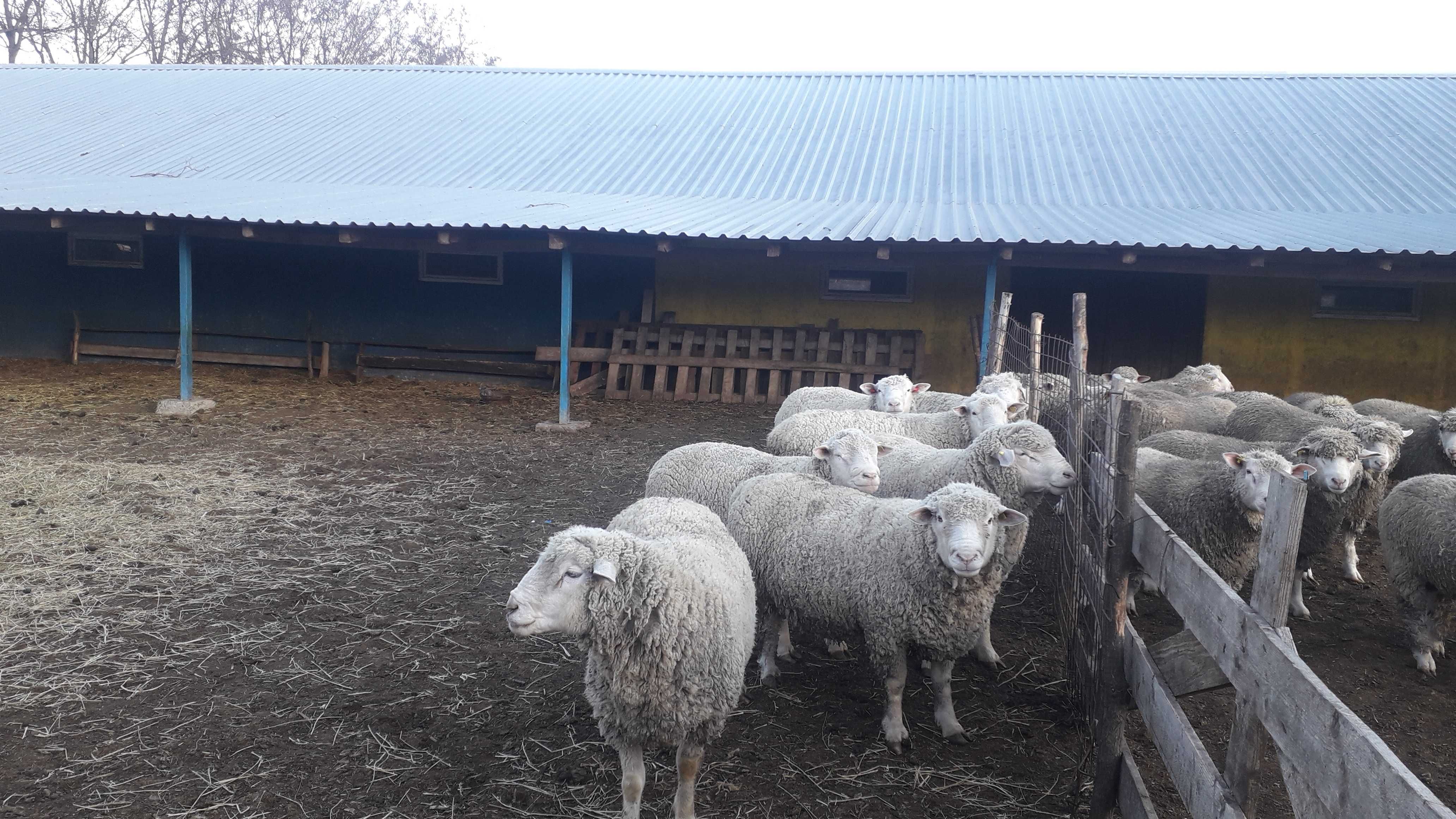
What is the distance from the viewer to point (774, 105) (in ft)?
59.9

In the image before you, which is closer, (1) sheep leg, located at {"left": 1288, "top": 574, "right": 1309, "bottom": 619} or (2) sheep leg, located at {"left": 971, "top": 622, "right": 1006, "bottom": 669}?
(2) sheep leg, located at {"left": 971, "top": 622, "right": 1006, "bottom": 669}

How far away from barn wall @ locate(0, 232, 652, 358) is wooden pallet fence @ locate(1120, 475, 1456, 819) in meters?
11.9

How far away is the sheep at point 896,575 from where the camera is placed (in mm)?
4133

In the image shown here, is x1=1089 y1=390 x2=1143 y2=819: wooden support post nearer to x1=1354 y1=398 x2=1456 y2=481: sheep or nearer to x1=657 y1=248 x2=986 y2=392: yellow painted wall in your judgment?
x1=1354 y1=398 x2=1456 y2=481: sheep

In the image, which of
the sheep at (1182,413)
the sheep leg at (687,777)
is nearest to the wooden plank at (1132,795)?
the sheep leg at (687,777)

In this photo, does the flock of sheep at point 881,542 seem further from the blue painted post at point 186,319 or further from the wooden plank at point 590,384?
the blue painted post at point 186,319

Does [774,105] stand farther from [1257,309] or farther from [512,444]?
[512,444]

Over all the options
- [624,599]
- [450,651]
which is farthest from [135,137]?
[624,599]

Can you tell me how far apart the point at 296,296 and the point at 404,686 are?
489 inches

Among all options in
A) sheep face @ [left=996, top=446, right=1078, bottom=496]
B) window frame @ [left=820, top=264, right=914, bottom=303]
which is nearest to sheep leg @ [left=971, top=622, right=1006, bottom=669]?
sheep face @ [left=996, top=446, right=1078, bottom=496]

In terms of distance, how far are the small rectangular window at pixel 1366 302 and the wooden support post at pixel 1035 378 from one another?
25.0ft

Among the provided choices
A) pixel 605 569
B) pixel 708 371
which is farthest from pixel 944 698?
pixel 708 371

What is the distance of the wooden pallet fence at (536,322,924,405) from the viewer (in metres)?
13.2

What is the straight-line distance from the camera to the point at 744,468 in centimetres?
561
